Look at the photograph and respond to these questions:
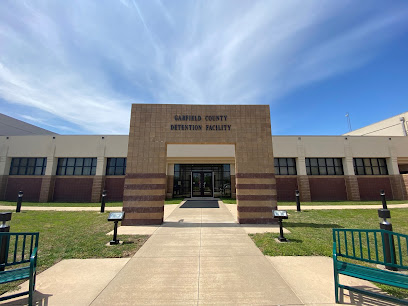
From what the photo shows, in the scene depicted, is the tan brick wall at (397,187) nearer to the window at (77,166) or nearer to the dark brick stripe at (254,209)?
the dark brick stripe at (254,209)

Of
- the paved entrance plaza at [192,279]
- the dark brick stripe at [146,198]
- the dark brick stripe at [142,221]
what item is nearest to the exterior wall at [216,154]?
the dark brick stripe at [146,198]

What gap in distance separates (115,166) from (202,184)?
10400 millimetres

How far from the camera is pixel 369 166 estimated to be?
21.8m

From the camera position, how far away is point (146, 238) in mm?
6832

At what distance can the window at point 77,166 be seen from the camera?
21.3 metres

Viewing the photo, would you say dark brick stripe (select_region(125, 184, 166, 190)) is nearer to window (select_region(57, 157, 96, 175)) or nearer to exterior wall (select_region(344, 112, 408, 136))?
window (select_region(57, 157, 96, 175))

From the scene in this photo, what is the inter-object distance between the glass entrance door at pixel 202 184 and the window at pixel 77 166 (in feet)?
38.0

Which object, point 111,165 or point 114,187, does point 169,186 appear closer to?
point 114,187

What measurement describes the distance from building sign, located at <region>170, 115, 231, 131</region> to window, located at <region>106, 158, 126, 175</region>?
1415 centimetres

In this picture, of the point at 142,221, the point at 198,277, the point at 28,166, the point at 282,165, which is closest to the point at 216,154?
the point at 282,165

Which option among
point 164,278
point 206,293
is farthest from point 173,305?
point 164,278

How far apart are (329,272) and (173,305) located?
354 centimetres

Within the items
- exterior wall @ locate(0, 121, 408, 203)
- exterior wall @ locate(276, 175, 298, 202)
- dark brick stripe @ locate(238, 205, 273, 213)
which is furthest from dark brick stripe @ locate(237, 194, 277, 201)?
exterior wall @ locate(276, 175, 298, 202)

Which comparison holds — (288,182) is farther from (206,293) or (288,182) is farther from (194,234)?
(206,293)
